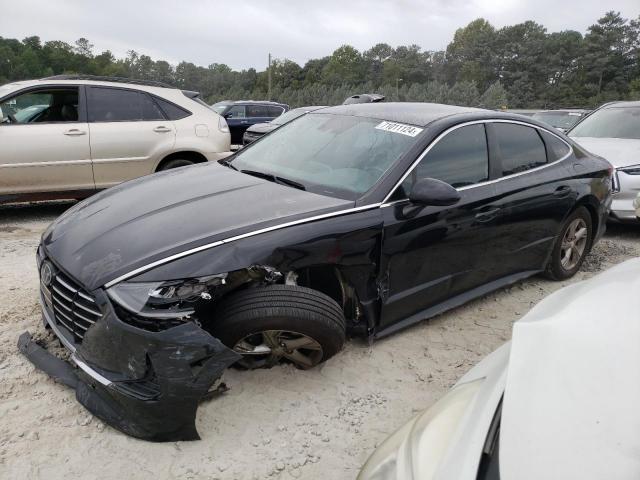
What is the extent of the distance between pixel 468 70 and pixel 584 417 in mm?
68113

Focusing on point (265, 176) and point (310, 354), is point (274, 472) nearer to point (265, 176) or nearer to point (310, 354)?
point (310, 354)

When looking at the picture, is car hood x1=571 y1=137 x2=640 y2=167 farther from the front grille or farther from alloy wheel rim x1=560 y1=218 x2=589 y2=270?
the front grille

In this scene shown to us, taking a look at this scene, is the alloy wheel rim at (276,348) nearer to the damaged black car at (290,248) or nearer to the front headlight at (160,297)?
the damaged black car at (290,248)

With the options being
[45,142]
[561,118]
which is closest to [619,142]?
[45,142]

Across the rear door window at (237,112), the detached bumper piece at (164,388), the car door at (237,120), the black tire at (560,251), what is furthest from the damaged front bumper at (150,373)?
the rear door window at (237,112)

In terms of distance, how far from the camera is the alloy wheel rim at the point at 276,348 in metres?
2.62

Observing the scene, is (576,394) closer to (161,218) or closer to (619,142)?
(161,218)

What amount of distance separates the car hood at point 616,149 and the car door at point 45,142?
5831 mm

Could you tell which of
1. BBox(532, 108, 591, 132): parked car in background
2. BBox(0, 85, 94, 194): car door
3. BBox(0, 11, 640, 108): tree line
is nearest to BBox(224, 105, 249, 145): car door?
BBox(532, 108, 591, 132): parked car in background

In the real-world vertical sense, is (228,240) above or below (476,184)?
below

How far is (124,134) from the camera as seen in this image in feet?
19.4

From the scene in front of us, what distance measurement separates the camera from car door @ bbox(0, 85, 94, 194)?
5.42 m

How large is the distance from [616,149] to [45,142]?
675 centimetres

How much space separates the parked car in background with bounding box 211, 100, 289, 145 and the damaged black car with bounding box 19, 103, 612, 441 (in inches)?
430
